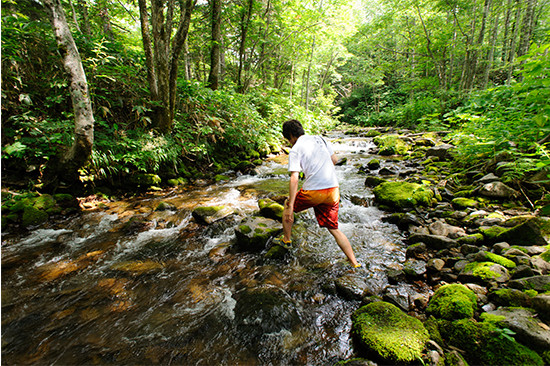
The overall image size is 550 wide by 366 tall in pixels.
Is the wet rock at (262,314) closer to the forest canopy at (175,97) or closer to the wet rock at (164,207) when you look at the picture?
the wet rock at (164,207)

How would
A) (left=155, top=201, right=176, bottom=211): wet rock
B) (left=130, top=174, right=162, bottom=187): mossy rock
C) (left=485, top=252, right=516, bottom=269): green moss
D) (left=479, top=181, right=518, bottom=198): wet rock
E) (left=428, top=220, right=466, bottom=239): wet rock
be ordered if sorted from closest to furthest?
1. (left=485, top=252, right=516, bottom=269): green moss
2. (left=428, top=220, right=466, bottom=239): wet rock
3. (left=479, top=181, right=518, bottom=198): wet rock
4. (left=155, top=201, right=176, bottom=211): wet rock
5. (left=130, top=174, right=162, bottom=187): mossy rock

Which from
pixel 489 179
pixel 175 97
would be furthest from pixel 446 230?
pixel 175 97

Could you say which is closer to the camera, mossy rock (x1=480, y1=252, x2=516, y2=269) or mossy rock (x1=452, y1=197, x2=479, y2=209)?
mossy rock (x1=480, y1=252, x2=516, y2=269)

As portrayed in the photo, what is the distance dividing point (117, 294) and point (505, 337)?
14.2ft

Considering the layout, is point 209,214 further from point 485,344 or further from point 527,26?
point 527,26

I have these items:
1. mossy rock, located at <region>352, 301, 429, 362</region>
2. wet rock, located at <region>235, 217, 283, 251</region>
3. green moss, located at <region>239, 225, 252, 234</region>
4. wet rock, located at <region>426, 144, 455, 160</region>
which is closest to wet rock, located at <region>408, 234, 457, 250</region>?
mossy rock, located at <region>352, 301, 429, 362</region>

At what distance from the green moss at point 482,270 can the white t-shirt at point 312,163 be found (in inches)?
78.4

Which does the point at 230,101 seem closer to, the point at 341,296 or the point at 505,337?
the point at 341,296

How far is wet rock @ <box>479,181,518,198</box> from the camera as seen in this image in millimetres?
4488

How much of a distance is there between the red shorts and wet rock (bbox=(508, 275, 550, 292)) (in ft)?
6.59

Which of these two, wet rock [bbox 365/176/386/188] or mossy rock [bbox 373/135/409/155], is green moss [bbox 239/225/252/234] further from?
mossy rock [bbox 373/135/409/155]

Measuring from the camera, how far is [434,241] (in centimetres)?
364

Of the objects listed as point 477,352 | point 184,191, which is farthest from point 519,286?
point 184,191

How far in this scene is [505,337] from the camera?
1.80m
